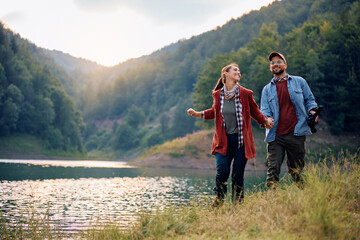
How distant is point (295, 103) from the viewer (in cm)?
619

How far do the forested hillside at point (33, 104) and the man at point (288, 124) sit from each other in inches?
2558

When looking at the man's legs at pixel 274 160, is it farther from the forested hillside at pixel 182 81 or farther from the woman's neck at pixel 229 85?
the forested hillside at pixel 182 81

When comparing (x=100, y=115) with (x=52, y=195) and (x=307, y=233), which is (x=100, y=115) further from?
(x=307, y=233)

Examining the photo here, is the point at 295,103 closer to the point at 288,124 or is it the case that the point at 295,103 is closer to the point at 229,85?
the point at 288,124

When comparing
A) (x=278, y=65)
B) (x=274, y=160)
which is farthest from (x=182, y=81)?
(x=274, y=160)

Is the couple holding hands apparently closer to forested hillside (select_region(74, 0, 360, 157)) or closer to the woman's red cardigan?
the woman's red cardigan

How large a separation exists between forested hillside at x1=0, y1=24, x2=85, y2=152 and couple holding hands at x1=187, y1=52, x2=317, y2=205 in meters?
64.7

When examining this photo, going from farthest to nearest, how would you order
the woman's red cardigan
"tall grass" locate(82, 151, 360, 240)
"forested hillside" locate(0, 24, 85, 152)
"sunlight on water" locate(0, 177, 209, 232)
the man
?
1. "forested hillside" locate(0, 24, 85, 152)
2. "sunlight on water" locate(0, 177, 209, 232)
3. the man
4. the woman's red cardigan
5. "tall grass" locate(82, 151, 360, 240)

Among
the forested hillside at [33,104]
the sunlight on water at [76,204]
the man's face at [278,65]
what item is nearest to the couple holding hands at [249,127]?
the man's face at [278,65]

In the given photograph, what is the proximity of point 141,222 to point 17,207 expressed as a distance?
269 inches

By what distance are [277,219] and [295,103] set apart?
7.43ft

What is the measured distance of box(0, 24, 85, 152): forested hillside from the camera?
68562 millimetres

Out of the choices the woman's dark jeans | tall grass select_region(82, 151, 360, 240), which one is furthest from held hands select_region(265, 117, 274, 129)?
tall grass select_region(82, 151, 360, 240)

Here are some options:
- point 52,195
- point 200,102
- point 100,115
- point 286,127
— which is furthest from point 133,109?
point 286,127
